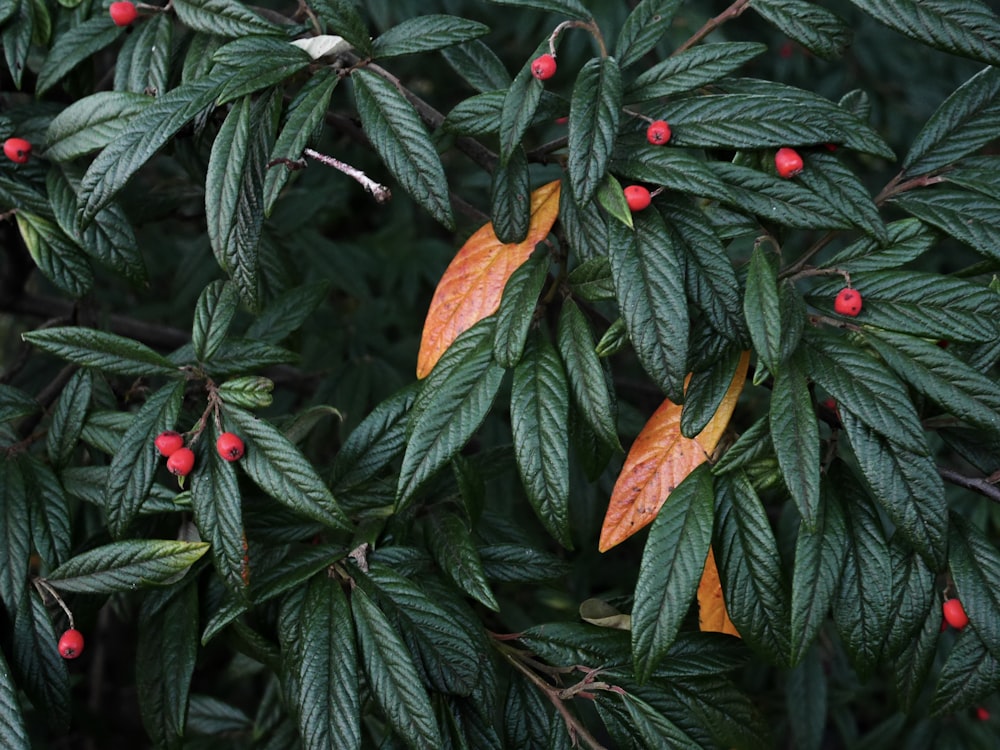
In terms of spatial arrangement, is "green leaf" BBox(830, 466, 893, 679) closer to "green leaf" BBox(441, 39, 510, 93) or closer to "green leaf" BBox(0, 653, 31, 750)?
"green leaf" BBox(441, 39, 510, 93)

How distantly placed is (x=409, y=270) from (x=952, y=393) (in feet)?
4.76

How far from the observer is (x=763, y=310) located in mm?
783

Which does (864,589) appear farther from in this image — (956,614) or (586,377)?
(586,377)

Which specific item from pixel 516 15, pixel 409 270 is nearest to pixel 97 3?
pixel 409 270

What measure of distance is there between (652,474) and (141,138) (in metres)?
0.59

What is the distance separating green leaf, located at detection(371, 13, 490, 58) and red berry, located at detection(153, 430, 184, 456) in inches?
17.0

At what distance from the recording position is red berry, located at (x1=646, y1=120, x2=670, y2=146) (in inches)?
33.7

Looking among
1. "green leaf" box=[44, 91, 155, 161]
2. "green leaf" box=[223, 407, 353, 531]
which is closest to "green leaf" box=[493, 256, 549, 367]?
"green leaf" box=[223, 407, 353, 531]

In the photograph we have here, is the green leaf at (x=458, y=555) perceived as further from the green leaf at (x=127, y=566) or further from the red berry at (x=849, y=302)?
the red berry at (x=849, y=302)

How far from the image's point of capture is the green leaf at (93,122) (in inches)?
39.6

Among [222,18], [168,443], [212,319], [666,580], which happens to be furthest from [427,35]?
[666,580]

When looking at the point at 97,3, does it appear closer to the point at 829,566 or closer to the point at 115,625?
the point at 829,566

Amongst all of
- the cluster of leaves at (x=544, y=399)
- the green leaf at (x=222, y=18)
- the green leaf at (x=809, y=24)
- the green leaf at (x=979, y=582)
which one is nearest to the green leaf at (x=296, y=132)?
the cluster of leaves at (x=544, y=399)

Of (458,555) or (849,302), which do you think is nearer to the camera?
(849,302)
